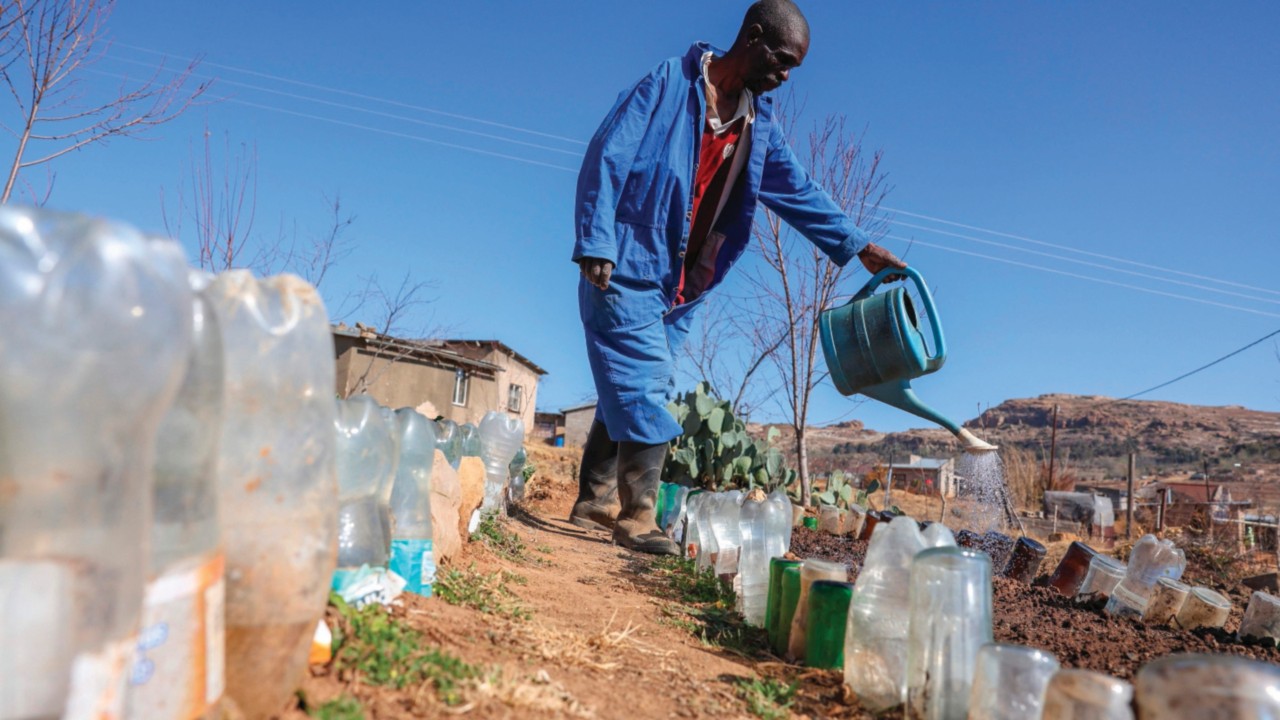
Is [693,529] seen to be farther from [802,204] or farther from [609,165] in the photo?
[802,204]

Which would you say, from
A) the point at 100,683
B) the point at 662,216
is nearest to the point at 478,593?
the point at 100,683

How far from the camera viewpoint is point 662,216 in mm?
3928

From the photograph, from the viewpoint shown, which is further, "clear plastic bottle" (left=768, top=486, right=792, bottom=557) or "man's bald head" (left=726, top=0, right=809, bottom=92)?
"man's bald head" (left=726, top=0, right=809, bottom=92)

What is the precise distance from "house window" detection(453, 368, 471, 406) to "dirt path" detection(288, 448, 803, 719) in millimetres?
26195

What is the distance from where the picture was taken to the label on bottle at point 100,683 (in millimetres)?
833

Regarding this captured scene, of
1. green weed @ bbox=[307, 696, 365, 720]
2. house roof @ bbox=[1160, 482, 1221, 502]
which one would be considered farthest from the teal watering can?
house roof @ bbox=[1160, 482, 1221, 502]

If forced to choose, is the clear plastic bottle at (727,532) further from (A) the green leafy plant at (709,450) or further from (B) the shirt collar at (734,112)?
(A) the green leafy plant at (709,450)

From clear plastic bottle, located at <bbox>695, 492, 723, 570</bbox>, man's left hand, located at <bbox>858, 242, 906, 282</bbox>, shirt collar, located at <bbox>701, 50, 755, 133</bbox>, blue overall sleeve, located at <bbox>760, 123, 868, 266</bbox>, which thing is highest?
shirt collar, located at <bbox>701, 50, 755, 133</bbox>

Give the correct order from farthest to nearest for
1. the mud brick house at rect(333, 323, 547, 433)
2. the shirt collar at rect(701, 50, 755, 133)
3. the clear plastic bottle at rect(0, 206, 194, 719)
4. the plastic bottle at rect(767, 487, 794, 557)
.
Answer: the mud brick house at rect(333, 323, 547, 433) → the shirt collar at rect(701, 50, 755, 133) → the plastic bottle at rect(767, 487, 794, 557) → the clear plastic bottle at rect(0, 206, 194, 719)

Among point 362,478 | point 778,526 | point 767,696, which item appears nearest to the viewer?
point 362,478

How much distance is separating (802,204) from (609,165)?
1336 mm

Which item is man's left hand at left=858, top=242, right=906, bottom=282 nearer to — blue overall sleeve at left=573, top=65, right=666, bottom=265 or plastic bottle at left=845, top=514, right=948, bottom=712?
blue overall sleeve at left=573, top=65, right=666, bottom=265

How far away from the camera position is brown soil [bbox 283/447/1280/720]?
1437 millimetres

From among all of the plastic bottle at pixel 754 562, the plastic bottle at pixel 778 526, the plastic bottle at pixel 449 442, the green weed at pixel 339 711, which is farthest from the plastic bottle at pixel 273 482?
the plastic bottle at pixel 778 526
